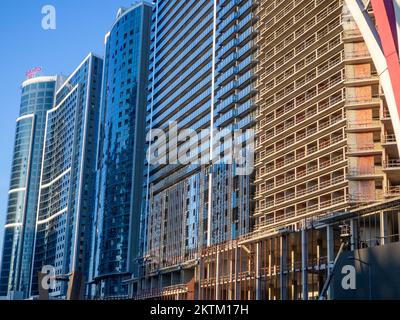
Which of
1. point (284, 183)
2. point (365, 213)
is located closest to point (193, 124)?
point (284, 183)

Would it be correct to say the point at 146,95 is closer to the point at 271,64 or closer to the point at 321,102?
the point at 271,64

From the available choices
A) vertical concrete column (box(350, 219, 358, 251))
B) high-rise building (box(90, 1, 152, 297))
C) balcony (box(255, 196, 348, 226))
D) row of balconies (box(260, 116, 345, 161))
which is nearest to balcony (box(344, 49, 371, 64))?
row of balconies (box(260, 116, 345, 161))

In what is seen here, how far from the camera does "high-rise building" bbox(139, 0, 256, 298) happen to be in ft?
362

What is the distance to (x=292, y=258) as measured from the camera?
249 ft

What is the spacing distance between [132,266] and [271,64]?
3025 inches

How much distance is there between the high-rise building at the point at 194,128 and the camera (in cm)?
11031

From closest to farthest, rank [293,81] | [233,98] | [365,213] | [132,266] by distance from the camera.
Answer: [365,213] < [293,81] < [233,98] < [132,266]

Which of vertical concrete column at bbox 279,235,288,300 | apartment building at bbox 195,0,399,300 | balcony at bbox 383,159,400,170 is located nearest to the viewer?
apartment building at bbox 195,0,399,300

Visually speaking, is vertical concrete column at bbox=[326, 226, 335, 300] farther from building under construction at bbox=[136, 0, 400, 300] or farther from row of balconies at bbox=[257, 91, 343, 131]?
row of balconies at bbox=[257, 91, 343, 131]

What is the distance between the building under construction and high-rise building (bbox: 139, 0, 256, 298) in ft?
13.0

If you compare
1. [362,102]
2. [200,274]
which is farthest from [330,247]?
[200,274]

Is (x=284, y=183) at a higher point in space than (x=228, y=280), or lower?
higher

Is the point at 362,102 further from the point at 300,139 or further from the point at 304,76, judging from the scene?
the point at 304,76
